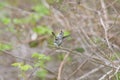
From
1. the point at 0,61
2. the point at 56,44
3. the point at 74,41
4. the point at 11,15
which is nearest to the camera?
the point at 56,44

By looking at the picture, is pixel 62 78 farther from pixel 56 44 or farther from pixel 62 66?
pixel 56 44

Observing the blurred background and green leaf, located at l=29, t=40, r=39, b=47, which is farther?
green leaf, located at l=29, t=40, r=39, b=47

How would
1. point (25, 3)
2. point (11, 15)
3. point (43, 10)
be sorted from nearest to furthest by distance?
point (43, 10) → point (11, 15) → point (25, 3)

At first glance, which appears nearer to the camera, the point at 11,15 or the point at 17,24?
the point at 17,24

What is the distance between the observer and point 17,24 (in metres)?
4.68

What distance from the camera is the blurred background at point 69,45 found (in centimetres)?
302

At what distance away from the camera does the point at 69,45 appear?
4.21 m

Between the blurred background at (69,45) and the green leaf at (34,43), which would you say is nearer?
the blurred background at (69,45)

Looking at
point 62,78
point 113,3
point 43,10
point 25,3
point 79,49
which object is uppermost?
point 25,3

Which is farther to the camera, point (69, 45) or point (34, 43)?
point (34, 43)

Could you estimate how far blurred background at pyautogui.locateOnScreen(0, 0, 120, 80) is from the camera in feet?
9.90

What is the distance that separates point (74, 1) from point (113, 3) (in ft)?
1.16

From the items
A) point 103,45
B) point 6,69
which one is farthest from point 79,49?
point 6,69

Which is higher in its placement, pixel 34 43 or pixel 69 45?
pixel 34 43
